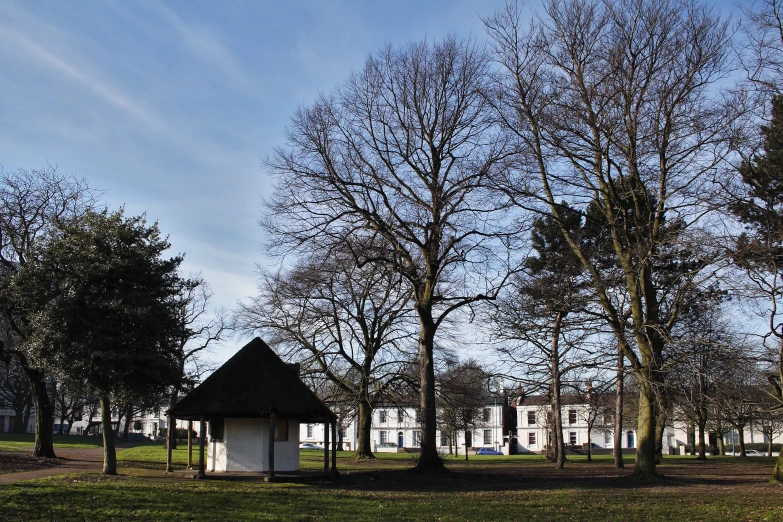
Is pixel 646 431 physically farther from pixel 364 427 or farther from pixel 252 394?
pixel 364 427

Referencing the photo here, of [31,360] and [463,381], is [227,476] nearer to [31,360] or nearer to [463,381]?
[31,360]

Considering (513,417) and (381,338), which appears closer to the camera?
(381,338)

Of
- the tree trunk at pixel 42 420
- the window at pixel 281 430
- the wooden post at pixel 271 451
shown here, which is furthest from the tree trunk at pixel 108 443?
the tree trunk at pixel 42 420

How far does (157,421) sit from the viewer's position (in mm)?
111500

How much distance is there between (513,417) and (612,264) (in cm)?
7054

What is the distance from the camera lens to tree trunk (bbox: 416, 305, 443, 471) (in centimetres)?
2770

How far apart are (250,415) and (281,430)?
1.85m

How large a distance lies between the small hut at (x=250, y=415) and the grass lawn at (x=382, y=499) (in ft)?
5.48

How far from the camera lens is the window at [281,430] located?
86.2 feet

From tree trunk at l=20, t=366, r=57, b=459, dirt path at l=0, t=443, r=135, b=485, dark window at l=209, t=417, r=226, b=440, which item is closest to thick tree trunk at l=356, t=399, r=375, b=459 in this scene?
dark window at l=209, t=417, r=226, b=440

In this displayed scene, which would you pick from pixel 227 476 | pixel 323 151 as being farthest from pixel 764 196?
pixel 227 476

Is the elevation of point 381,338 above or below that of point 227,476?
above

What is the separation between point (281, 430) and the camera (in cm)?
2650

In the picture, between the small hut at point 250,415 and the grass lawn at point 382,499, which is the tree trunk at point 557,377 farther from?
the small hut at point 250,415
